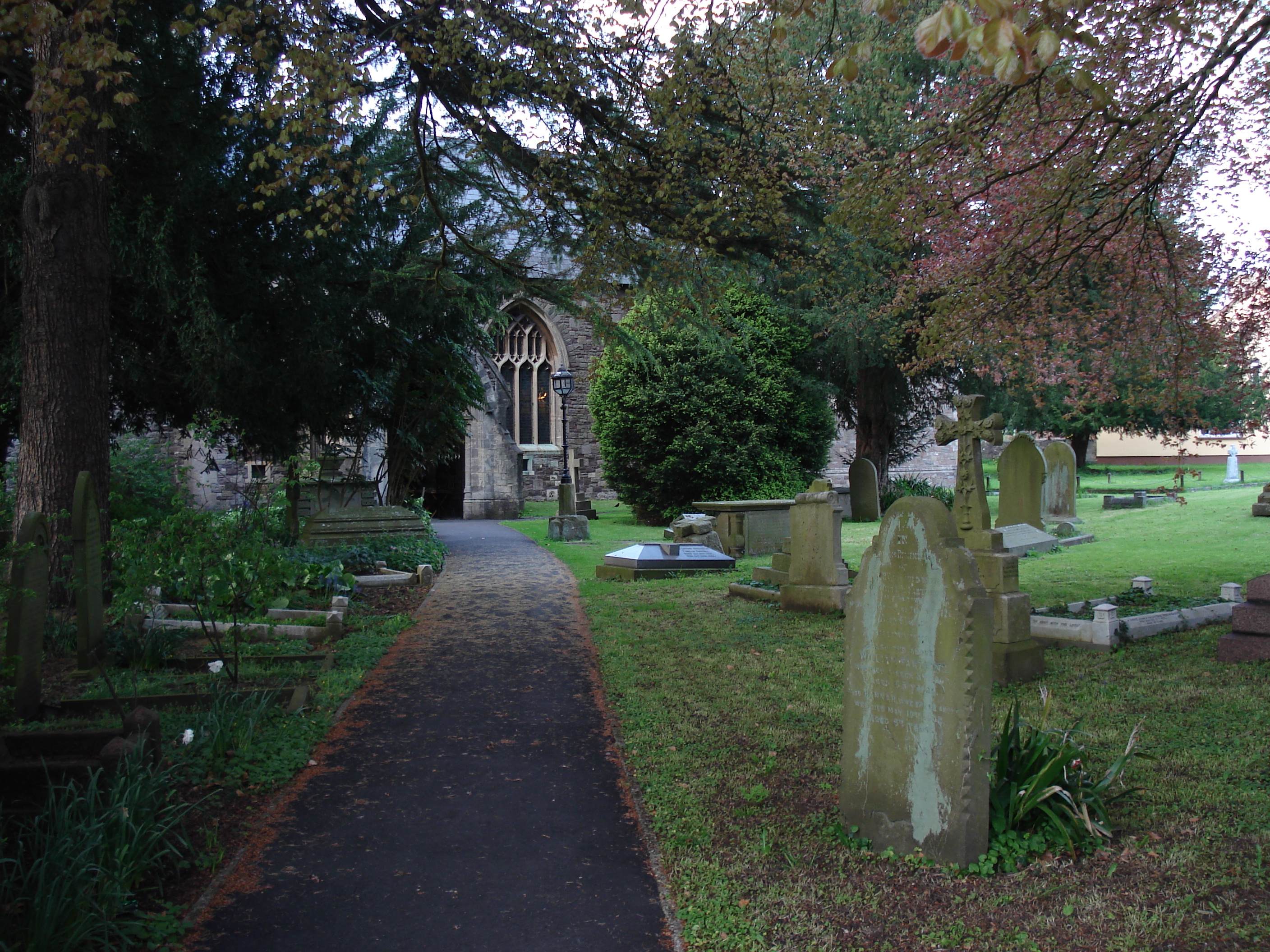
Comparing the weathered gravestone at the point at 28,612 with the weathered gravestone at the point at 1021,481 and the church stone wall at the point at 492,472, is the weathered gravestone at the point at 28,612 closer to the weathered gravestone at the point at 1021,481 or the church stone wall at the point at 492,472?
the weathered gravestone at the point at 1021,481

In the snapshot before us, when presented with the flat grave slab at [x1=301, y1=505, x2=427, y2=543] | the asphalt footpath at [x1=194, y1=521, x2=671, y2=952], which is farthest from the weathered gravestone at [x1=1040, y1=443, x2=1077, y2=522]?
the asphalt footpath at [x1=194, y1=521, x2=671, y2=952]

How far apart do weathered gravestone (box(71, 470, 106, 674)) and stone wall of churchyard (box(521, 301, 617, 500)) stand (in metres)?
23.5

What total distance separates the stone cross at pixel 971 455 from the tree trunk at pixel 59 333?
23.7 ft

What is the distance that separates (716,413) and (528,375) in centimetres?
1174

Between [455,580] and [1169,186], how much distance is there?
384 inches

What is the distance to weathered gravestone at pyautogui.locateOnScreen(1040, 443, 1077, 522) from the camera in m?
16.2

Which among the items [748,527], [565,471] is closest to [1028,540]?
[748,527]

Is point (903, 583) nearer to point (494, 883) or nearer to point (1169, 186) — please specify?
point (494, 883)

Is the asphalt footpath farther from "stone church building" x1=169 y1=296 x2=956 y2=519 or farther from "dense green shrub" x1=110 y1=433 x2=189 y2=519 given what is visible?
"stone church building" x1=169 y1=296 x2=956 y2=519

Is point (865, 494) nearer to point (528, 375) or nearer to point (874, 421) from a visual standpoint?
point (874, 421)

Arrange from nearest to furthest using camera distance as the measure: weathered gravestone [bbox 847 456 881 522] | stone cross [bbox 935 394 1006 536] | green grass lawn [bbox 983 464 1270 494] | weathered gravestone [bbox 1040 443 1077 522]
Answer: stone cross [bbox 935 394 1006 536] → weathered gravestone [bbox 1040 443 1077 522] → weathered gravestone [bbox 847 456 881 522] → green grass lawn [bbox 983 464 1270 494]

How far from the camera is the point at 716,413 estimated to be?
20.2 m

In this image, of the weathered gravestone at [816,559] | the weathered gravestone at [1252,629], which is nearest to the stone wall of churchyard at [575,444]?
the weathered gravestone at [816,559]

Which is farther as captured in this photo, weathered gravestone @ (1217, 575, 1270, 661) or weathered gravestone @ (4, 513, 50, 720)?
weathered gravestone @ (1217, 575, 1270, 661)
